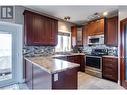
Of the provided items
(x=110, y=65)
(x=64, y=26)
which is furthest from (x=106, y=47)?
(x=64, y=26)

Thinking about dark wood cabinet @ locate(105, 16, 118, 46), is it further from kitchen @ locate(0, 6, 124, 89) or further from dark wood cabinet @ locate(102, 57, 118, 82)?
dark wood cabinet @ locate(102, 57, 118, 82)

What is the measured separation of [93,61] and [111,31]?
1.39 meters

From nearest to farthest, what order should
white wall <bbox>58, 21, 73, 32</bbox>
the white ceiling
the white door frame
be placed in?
the white ceiling → the white door frame → white wall <bbox>58, 21, 73, 32</bbox>

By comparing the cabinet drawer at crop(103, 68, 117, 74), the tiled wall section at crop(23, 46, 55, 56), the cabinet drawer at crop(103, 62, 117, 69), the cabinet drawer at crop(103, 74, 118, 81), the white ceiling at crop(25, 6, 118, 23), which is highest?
the white ceiling at crop(25, 6, 118, 23)

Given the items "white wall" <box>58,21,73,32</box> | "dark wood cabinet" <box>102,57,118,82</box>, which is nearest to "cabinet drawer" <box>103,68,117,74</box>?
"dark wood cabinet" <box>102,57,118,82</box>

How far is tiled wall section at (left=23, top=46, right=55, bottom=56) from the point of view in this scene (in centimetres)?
417

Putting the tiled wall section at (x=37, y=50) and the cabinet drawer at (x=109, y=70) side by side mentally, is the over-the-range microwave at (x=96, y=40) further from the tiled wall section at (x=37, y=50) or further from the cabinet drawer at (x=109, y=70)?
the tiled wall section at (x=37, y=50)

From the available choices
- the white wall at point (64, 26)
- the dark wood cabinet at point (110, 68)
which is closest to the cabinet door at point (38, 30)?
the white wall at point (64, 26)

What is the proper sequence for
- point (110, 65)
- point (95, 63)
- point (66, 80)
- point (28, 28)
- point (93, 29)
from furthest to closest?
point (93, 29) → point (95, 63) → point (110, 65) → point (28, 28) → point (66, 80)

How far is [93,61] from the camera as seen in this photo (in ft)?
16.5

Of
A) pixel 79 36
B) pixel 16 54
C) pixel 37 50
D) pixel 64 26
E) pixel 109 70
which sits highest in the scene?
pixel 64 26

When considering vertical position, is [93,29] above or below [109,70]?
above

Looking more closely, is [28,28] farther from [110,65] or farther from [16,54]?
[110,65]
